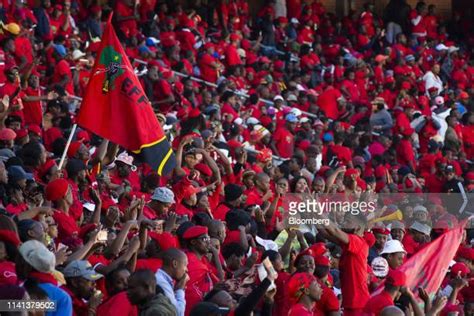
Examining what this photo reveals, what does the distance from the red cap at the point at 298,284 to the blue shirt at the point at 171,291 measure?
99cm

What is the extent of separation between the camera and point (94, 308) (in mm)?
8289

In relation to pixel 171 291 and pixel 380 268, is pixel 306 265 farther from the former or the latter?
pixel 380 268

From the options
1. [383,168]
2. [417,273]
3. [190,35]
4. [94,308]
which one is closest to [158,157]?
[417,273]

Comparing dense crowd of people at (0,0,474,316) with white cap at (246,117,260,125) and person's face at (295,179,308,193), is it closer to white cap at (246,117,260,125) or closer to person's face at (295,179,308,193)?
white cap at (246,117,260,125)

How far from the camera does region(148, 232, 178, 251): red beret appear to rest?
9.66m

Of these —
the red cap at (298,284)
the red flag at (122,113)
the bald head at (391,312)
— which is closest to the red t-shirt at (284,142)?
the red flag at (122,113)

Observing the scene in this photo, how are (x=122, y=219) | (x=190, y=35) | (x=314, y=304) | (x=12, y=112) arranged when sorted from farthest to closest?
(x=190, y=35), (x=12, y=112), (x=122, y=219), (x=314, y=304)

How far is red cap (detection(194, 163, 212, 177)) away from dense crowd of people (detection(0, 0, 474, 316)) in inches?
0.5

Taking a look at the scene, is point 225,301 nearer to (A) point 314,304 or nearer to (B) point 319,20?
(A) point 314,304

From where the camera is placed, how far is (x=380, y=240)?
42.7 ft

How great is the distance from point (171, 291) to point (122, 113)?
3.15m

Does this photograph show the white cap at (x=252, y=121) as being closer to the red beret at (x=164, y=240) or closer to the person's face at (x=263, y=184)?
the person's face at (x=263, y=184)

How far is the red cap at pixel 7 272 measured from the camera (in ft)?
25.3

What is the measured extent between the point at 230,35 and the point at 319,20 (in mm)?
3799
